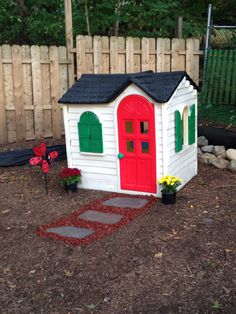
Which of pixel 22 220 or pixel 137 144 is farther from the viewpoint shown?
pixel 137 144

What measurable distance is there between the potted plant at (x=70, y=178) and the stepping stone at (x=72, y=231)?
3.78 feet

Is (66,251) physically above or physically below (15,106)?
below

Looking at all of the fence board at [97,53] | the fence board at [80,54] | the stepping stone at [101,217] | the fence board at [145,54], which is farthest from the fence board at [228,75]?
the stepping stone at [101,217]

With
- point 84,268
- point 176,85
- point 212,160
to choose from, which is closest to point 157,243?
point 84,268

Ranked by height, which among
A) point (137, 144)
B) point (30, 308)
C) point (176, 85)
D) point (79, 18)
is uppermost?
point (79, 18)

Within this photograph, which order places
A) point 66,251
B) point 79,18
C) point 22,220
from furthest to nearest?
point 79,18 < point 22,220 < point 66,251

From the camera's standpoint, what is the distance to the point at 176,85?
18.4 ft

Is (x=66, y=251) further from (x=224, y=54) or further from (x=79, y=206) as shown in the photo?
(x=224, y=54)

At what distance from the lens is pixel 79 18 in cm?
1127

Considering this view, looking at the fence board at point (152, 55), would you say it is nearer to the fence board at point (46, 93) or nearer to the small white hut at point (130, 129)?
the fence board at point (46, 93)

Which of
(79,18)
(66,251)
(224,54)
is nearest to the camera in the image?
(66,251)

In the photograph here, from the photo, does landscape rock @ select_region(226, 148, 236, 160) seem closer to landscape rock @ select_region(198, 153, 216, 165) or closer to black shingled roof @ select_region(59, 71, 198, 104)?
landscape rock @ select_region(198, 153, 216, 165)

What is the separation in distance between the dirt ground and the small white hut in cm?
49

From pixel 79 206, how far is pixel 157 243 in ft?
4.88
